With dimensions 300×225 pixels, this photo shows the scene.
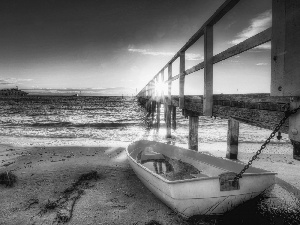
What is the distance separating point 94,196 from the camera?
466cm

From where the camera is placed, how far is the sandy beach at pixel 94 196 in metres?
3.86

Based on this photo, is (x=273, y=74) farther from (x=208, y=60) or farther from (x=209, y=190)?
(x=209, y=190)

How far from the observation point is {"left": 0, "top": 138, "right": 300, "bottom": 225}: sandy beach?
386cm

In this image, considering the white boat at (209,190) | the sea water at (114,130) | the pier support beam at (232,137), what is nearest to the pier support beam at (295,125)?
the white boat at (209,190)

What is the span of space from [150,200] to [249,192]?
6.04 feet

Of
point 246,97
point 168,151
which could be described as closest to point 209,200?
point 246,97

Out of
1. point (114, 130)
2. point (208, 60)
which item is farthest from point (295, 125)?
point (114, 130)

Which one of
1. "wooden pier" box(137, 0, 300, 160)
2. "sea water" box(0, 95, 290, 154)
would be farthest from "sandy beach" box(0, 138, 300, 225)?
"sea water" box(0, 95, 290, 154)

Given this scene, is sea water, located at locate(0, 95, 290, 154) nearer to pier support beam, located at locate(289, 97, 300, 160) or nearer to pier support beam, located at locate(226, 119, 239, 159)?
pier support beam, located at locate(226, 119, 239, 159)

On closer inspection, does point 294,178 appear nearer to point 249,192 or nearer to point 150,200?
point 249,192

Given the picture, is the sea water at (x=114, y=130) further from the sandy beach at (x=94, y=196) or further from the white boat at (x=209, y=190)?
the white boat at (x=209, y=190)

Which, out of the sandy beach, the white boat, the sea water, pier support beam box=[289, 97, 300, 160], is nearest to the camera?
pier support beam box=[289, 97, 300, 160]

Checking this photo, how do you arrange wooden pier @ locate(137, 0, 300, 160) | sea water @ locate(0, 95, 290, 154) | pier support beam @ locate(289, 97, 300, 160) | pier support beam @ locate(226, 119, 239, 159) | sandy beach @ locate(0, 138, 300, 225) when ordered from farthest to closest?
sea water @ locate(0, 95, 290, 154) → pier support beam @ locate(226, 119, 239, 159) → sandy beach @ locate(0, 138, 300, 225) → pier support beam @ locate(289, 97, 300, 160) → wooden pier @ locate(137, 0, 300, 160)

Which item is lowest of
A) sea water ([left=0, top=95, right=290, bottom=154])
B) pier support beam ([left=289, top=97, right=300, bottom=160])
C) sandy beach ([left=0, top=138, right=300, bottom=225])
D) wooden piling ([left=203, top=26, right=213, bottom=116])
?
sea water ([left=0, top=95, right=290, bottom=154])
